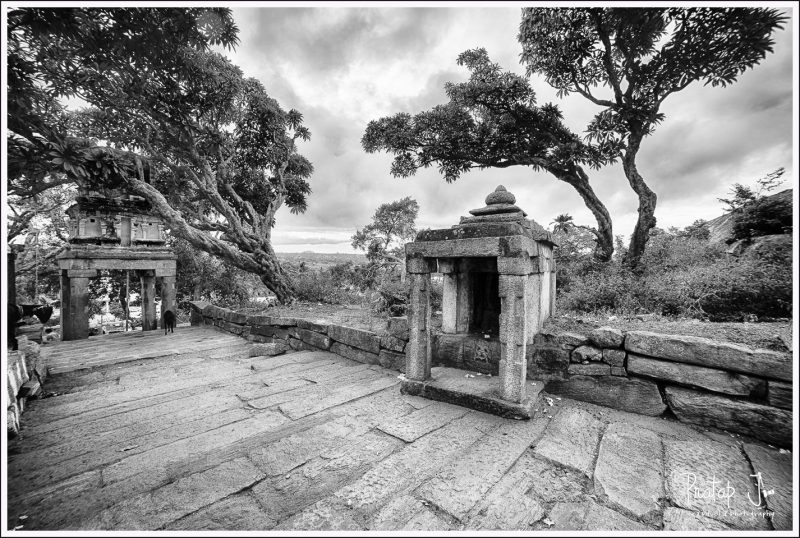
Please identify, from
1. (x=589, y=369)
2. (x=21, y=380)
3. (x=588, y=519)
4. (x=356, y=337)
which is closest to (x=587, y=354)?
(x=589, y=369)

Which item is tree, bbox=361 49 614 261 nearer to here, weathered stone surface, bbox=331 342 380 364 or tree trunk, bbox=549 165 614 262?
tree trunk, bbox=549 165 614 262

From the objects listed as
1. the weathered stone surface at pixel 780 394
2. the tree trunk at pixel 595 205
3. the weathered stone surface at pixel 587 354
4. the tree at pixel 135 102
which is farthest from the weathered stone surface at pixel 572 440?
the tree trunk at pixel 595 205

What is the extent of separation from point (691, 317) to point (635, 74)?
265 inches

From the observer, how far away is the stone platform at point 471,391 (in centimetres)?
303

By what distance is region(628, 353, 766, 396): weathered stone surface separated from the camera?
106 inches

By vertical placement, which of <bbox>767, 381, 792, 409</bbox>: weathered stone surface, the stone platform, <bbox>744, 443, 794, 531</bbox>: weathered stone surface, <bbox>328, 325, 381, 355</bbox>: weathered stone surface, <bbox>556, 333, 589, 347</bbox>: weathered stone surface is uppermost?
<bbox>556, 333, 589, 347</bbox>: weathered stone surface

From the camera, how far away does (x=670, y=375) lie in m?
3.01

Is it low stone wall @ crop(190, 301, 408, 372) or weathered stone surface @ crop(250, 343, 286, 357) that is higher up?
low stone wall @ crop(190, 301, 408, 372)

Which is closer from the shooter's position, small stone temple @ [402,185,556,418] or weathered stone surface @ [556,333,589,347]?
small stone temple @ [402,185,556,418]

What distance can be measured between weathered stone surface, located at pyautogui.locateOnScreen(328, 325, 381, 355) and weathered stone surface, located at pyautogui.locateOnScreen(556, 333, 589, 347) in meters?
2.64

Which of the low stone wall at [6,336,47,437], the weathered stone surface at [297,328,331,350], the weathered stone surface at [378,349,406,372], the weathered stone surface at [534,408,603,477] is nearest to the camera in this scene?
the weathered stone surface at [534,408,603,477]

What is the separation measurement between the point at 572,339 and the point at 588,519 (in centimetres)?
202

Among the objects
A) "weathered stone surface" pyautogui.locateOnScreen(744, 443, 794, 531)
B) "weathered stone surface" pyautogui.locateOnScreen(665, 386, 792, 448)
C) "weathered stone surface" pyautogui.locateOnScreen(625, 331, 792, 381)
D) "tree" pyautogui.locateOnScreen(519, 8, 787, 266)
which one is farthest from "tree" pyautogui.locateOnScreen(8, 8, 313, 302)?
"tree" pyautogui.locateOnScreen(519, 8, 787, 266)

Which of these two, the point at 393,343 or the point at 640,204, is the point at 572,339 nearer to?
the point at 393,343
